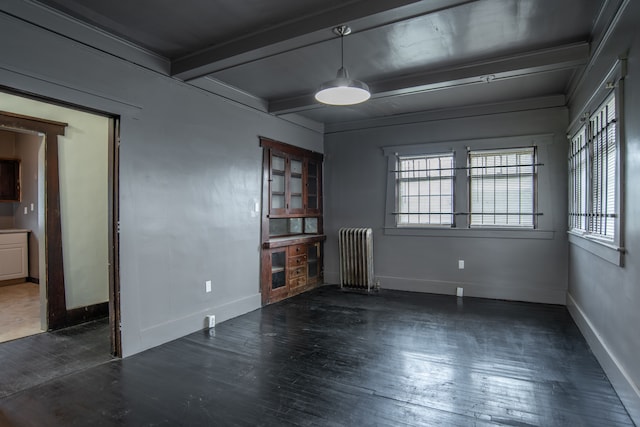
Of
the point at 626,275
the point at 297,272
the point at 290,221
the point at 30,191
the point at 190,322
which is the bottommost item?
the point at 190,322

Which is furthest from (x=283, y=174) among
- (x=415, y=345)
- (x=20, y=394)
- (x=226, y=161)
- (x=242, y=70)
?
(x=20, y=394)

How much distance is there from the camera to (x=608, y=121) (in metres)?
2.89

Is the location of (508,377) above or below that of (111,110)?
below

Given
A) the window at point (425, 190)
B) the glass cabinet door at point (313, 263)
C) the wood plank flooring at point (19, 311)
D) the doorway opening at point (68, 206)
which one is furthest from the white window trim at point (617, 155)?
the wood plank flooring at point (19, 311)

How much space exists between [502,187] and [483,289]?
148cm

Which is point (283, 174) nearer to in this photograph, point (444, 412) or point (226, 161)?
point (226, 161)

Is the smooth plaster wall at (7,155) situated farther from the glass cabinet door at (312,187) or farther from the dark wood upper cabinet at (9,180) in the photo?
the glass cabinet door at (312,187)

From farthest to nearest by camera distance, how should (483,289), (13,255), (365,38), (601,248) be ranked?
(13,255), (483,289), (365,38), (601,248)

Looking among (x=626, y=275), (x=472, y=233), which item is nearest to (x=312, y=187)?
(x=472, y=233)

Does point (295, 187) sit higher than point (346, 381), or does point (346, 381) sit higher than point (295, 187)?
point (295, 187)

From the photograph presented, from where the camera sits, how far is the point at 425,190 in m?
5.64

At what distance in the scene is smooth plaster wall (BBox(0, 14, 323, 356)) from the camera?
2752 millimetres

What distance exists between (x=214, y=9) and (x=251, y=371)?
9.08 feet

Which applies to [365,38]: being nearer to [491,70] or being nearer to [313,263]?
[491,70]
